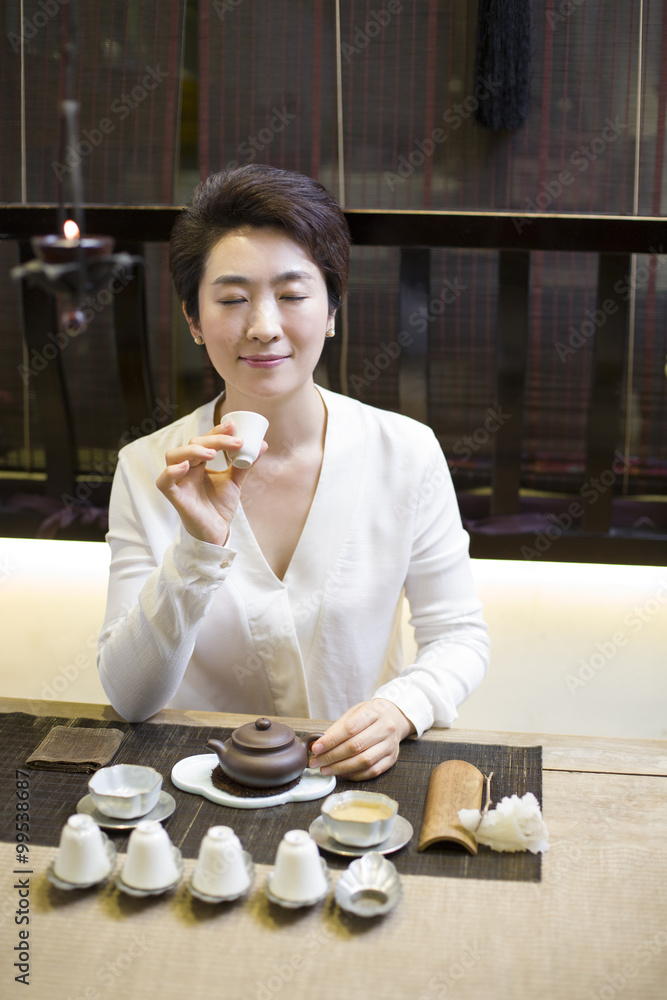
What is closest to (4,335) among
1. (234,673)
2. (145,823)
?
(234,673)

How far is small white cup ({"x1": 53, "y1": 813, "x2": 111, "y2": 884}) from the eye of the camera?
103 centimetres

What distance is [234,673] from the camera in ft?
5.62

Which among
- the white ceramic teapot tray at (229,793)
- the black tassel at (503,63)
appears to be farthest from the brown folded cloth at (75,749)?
the black tassel at (503,63)

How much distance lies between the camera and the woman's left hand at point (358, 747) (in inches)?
50.4

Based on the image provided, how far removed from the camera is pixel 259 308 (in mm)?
1544

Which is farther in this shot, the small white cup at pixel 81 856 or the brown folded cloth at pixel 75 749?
the brown folded cloth at pixel 75 749

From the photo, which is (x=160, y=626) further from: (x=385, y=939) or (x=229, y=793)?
(x=385, y=939)

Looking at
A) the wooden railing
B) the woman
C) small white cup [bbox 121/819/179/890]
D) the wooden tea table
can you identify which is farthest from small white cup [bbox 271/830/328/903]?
the wooden railing

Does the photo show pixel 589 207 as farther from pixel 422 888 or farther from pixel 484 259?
pixel 422 888

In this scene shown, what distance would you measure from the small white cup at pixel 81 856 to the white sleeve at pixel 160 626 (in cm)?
42

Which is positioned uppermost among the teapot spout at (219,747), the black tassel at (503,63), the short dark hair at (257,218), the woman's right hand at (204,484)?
the black tassel at (503,63)

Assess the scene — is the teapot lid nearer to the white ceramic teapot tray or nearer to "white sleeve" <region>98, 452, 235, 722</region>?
the white ceramic teapot tray

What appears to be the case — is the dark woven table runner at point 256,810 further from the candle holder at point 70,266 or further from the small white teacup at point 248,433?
the candle holder at point 70,266

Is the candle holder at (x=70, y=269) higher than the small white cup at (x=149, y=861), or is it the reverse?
the candle holder at (x=70, y=269)
